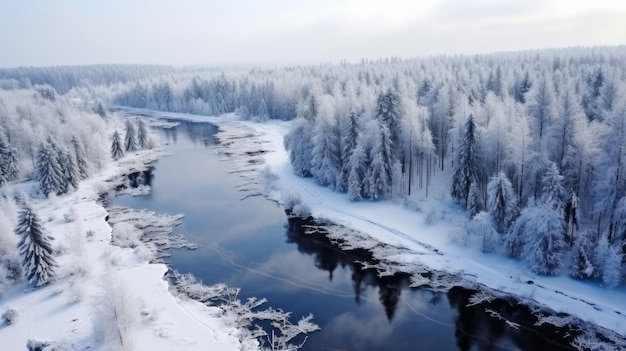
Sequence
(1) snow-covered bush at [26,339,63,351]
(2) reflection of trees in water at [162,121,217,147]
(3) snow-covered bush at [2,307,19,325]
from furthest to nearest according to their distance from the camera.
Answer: (2) reflection of trees in water at [162,121,217,147] → (3) snow-covered bush at [2,307,19,325] → (1) snow-covered bush at [26,339,63,351]

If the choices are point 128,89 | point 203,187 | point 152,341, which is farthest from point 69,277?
point 128,89

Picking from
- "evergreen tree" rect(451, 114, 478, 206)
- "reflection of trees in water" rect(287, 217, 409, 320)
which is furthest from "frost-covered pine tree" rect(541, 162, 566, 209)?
"reflection of trees in water" rect(287, 217, 409, 320)

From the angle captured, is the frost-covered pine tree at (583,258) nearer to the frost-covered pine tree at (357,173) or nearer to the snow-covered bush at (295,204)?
the frost-covered pine tree at (357,173)

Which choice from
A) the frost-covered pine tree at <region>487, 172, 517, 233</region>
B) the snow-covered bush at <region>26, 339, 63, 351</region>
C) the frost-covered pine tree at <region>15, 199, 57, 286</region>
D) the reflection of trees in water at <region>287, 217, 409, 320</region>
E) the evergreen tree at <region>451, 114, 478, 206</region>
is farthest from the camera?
the evergreen tree at <region>451, 114, 478, 206</region>

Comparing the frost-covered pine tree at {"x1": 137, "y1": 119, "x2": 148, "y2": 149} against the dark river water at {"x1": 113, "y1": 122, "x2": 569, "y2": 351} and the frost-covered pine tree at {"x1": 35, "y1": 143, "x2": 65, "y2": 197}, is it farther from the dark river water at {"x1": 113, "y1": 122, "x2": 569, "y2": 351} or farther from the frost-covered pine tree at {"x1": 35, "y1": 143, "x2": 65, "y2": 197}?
the dark river water at {"x1": 113, "y1": 122, "x2": 569, "y2": 351}

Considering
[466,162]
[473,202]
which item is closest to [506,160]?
[466,162]

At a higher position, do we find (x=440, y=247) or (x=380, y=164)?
(x=380, y=164)

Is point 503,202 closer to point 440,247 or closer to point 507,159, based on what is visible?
point 507,159

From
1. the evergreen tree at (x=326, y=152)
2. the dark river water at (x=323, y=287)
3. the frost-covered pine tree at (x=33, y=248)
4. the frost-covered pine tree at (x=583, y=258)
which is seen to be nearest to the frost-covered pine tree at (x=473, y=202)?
the frost-covered pine tree at (x=583, y=258)

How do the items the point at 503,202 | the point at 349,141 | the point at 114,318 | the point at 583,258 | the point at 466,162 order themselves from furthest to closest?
the point at 349,141
the point at 466,162
the point at 503,202
the point at 583,258
the point at 114,318
